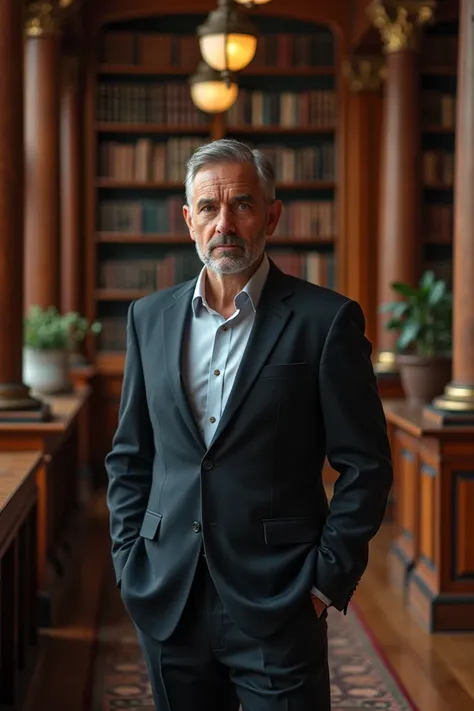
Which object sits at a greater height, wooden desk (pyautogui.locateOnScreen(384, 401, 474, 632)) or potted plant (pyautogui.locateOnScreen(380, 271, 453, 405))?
potted plant (pyautogui.locateOnScreen(380, 271, 453, 405))

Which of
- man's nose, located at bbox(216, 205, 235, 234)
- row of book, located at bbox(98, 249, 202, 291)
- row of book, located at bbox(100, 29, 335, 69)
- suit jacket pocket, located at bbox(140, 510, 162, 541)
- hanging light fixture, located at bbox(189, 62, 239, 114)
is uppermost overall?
row of book, located at bbox(100, 29, 335, 69)

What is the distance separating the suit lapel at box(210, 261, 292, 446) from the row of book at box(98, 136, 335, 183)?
21.8ft

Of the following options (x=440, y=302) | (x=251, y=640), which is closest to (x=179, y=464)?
(x=251, y=640)

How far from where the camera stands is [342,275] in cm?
873

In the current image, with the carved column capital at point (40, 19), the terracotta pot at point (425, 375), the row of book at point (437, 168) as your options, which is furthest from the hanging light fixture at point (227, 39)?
the row of book at point (437, 168)

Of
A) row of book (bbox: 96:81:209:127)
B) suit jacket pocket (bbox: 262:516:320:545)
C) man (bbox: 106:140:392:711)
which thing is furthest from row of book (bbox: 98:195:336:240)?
suit jacket pocket (bbox: 262:516:320:545)

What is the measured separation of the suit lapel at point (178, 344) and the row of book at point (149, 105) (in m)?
6.64

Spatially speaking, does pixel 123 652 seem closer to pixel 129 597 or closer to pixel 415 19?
pixel 129 597

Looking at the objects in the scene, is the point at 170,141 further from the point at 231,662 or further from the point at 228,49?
the point at 231,662

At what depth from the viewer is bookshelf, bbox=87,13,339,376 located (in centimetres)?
871

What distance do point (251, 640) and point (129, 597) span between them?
0.87 ft

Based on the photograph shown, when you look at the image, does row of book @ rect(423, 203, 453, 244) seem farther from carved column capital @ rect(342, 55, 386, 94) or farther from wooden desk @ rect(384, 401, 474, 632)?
wooden desk @ rect(384, 401, 474, 632)

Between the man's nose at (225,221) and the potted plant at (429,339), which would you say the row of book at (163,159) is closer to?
the potted plant at (429,339)

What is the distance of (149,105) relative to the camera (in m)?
8.76
